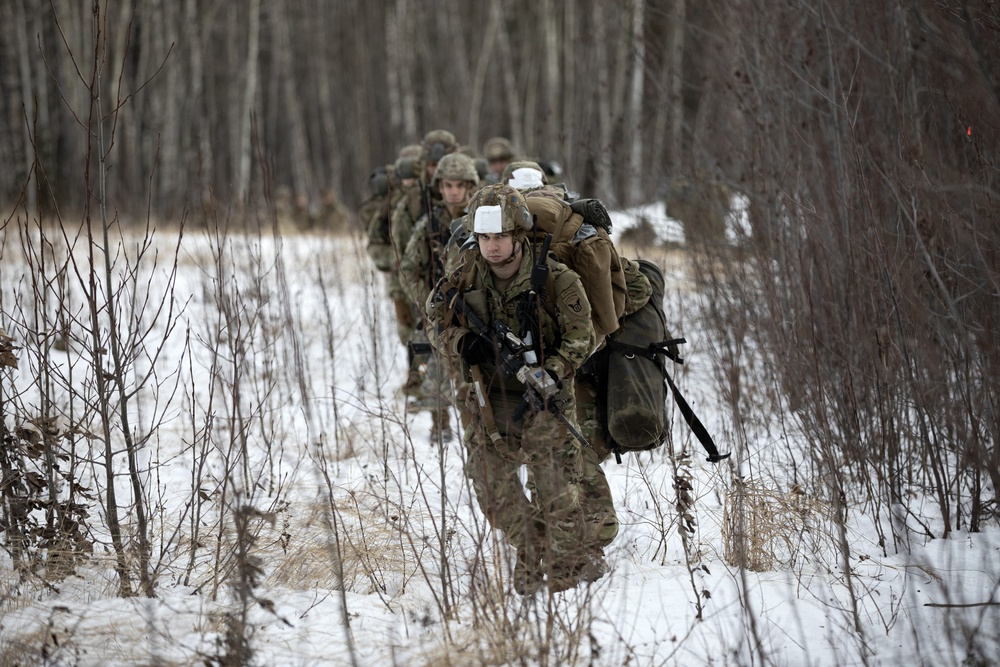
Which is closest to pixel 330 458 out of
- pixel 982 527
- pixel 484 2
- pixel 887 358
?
pixel 887 358

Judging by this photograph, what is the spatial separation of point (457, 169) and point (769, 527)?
2.57m

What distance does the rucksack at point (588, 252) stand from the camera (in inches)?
125

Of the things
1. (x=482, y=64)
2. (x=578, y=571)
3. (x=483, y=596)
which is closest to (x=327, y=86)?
(x=482, y=64)

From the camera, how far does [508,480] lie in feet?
9.68

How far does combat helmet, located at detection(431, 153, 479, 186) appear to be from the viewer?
188 inches

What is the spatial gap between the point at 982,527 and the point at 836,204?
1.59 meters

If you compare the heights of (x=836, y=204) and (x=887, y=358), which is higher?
(x=836, y=204)

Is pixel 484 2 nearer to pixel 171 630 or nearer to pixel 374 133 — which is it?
pixel 374 133

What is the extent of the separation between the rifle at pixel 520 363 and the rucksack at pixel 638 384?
27 cm

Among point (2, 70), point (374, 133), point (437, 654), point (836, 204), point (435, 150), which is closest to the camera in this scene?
point (437, 654)

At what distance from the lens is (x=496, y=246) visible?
300cm

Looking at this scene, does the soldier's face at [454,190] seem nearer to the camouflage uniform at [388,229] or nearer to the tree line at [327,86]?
the camouflage uniform at [388,229]

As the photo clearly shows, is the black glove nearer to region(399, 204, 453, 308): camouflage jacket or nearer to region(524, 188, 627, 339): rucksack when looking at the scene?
region(524, 188, 627, 339): rucksack

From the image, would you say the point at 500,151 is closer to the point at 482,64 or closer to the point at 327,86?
the point at 482,64
